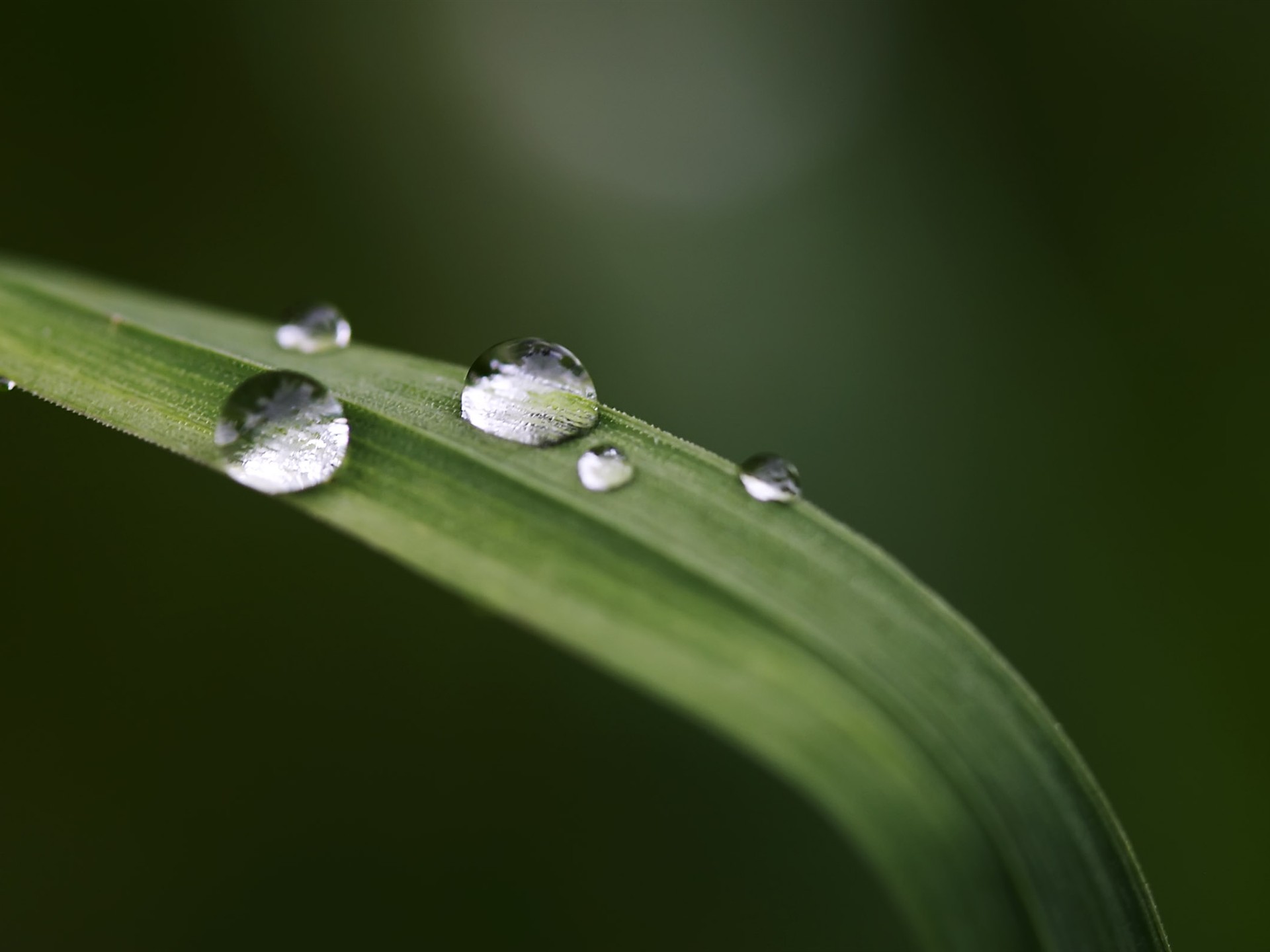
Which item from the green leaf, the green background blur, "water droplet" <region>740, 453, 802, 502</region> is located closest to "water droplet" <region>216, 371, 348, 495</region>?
the green leaf

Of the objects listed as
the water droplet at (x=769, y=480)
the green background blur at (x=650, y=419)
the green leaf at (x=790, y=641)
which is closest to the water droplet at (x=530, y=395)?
the green leaf at (x=790, y=641)

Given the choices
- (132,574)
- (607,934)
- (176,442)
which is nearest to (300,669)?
(132,574)

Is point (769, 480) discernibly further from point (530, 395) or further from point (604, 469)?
point (530, 395)

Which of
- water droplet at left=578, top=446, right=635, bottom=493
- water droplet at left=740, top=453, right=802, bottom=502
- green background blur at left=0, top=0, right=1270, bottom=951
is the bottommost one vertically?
water droplet at left=578, top=446, right=635, bottom=493

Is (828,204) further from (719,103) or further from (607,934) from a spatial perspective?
(607,934)

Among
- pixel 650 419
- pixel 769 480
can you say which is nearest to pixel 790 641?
pixel 769 480

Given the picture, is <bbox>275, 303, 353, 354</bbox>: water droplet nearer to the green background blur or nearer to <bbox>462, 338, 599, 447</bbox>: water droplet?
<bbox>462, 338, 599, 447</bbox>: water droplet

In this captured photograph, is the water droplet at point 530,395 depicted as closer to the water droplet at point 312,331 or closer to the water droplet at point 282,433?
the water droplet at point 282,433

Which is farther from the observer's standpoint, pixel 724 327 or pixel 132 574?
pixel 724 327
